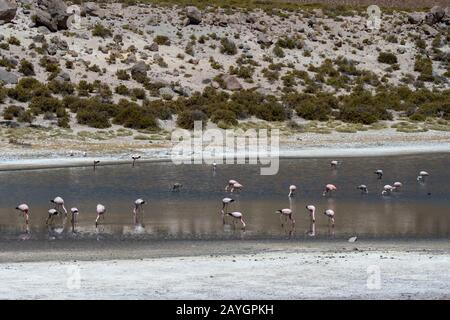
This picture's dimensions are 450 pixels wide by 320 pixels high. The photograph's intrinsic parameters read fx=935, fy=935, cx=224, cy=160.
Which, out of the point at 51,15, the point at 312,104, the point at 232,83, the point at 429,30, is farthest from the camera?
the point at 429,30

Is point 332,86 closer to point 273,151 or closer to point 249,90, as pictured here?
point 249,90

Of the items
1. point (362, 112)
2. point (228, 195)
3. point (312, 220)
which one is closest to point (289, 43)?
point (362, 112)

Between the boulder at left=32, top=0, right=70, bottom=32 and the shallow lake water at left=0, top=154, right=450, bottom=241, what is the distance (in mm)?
35570

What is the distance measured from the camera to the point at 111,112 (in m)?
52.5

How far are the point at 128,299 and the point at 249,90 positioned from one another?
169ft

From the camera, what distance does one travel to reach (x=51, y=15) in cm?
7194

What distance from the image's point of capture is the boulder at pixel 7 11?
68.2 m

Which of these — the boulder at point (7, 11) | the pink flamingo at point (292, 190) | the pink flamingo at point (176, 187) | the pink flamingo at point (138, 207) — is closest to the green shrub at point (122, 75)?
the boulder at point (7, 11)

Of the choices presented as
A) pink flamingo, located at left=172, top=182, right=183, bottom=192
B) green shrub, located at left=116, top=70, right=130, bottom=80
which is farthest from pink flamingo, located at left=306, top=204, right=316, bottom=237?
green shrub, located at left=116, top=70, right=130, bottom=80

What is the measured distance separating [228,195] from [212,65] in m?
42.7

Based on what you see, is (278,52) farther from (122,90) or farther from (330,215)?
(330,215)

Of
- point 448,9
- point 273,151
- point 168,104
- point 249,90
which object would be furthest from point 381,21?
point 273,151

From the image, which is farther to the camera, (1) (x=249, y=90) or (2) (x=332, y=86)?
(2) (x=332, y=86)
